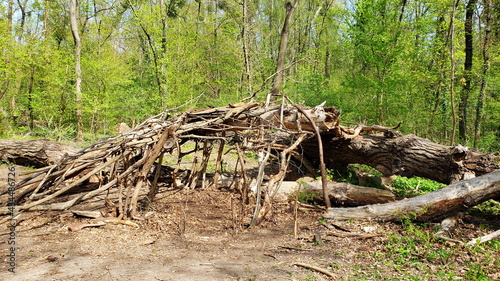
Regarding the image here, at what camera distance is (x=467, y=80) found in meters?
11.3

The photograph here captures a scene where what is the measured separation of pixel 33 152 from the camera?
7461 millimetres

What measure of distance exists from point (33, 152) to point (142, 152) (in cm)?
416

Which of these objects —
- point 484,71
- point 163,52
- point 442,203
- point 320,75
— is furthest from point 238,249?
point 163,52

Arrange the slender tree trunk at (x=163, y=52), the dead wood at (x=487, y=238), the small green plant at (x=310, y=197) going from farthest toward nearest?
the slender tree trunk at (x=163, y=52)
the small green plant at (x=310, y=197)
the dead wood at (x=487, y=238)

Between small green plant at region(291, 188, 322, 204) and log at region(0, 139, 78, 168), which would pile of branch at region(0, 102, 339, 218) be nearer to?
small green plant at region(291, 188, 322, 204)

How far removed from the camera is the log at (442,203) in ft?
14.1

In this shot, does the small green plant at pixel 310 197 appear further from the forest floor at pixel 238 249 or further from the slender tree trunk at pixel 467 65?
the slender tree trunk at pixel 467 65

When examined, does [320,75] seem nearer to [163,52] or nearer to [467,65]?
[467,65]

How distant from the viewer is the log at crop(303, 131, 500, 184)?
Result: 5176 mm

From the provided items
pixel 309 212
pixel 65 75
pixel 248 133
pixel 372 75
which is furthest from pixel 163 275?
pixel 65 75

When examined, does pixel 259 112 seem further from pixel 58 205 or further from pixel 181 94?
pixel 181 94

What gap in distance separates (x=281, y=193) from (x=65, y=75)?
11542mm

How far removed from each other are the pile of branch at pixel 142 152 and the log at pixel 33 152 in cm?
215

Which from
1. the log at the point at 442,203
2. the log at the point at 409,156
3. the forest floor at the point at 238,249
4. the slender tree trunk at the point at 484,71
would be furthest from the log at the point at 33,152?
the slender tree trunk at the point at 484,71
